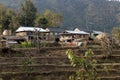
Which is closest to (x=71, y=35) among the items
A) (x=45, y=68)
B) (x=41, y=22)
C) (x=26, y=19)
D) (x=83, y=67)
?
(x=41, y=22)

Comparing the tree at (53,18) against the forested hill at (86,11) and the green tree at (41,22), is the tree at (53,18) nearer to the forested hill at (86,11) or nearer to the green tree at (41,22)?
the green tree at (41,22)

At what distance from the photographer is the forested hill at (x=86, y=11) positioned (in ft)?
466

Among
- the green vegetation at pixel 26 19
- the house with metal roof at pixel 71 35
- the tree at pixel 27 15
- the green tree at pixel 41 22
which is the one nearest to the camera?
the house with metal roof at pixel 71 35

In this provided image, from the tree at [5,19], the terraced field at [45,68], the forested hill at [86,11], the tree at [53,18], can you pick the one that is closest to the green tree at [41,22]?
the tree at [53,18]

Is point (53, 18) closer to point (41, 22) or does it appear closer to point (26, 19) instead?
point (26, 19)

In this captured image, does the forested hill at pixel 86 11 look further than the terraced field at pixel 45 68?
Yes

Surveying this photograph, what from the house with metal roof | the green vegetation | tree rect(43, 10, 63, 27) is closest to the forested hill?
tree rect(43, 10, 63, 27)

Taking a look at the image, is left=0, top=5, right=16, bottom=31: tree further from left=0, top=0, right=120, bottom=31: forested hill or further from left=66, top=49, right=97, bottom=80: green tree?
left=0, top=0, right=120, bottom=31: forested hill

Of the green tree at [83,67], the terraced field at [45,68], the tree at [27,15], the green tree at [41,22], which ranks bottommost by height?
the terraced field at [45,68]

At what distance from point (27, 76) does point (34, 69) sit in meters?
2.37

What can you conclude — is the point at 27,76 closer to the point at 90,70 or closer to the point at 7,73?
the point at 7,73

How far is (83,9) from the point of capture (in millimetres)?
174125

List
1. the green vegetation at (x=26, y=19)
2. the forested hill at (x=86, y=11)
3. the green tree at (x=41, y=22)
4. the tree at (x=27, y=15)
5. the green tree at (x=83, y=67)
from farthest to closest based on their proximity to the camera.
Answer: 1. the forested hill at (x=86, y=11)
2. the tree at (x=27, y=15)
3. the green vegetation at (x=26, y=19)
4. the green tree at (x=41, y=22)
5. the green tree at (x=83, y=67)

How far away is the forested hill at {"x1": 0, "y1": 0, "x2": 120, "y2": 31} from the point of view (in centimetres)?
14212
